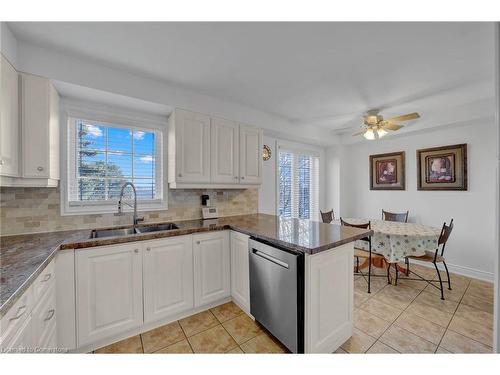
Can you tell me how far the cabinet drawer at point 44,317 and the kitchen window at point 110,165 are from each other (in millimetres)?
929

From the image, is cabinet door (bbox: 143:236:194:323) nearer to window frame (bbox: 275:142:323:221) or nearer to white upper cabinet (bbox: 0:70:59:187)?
white upper cabinet (bbox: 0:70:59:187)

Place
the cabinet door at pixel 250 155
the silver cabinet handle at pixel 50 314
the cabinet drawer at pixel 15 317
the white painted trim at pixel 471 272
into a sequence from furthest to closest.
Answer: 1. the white painted trim at pixel 471 272
2. the cabinet door at pixel 250 155
3. the silver cabinet handle at pixel 50 314
4. the cabinet drawer at pixel 15 317

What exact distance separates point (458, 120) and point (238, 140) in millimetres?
2901

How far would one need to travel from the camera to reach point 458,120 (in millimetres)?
2809

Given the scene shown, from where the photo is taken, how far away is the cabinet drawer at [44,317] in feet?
3.66

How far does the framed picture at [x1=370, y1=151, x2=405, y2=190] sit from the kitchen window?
3694 millimetres

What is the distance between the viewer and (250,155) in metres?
2.77

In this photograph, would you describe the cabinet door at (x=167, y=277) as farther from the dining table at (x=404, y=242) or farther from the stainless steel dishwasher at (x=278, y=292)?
the dining table at (x=404, y=242)

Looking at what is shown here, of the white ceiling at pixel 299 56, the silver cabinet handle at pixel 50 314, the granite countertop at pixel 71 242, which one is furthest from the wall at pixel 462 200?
the silver cabinet handle at pixel 50 314

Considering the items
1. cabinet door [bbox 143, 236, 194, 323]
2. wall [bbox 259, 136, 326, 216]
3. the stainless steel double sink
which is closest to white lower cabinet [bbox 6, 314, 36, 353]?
cabinet door [bbox 143, 236, 194, 323]

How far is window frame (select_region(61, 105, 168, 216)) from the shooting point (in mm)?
2012
